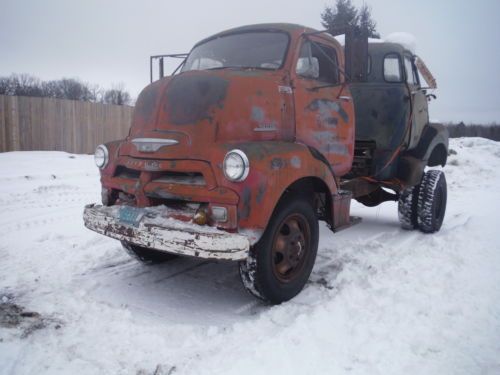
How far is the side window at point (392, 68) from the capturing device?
6.21 metres

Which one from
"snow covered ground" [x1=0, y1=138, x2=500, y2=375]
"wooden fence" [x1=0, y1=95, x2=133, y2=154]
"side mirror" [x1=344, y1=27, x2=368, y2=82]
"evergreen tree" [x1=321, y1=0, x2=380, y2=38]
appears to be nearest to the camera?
"snow covered ground" [x1=0, y1=138, x2=500, y2=375]

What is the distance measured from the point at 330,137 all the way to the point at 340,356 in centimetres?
239

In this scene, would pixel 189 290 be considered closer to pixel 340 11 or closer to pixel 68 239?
pixel 68 239

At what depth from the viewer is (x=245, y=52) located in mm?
4328

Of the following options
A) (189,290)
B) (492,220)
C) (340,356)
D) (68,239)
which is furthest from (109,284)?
(492,220)

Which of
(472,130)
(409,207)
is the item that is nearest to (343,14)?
(472,130)

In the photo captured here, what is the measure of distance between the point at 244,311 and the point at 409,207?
374cm

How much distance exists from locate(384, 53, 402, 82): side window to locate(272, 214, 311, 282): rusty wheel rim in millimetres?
3404

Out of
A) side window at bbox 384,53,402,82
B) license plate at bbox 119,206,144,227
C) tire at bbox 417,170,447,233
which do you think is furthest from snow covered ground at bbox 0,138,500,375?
side window at bbox 384,53,402,82

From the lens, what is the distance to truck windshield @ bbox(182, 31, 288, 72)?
4.19 meters

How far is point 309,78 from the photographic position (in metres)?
4.32

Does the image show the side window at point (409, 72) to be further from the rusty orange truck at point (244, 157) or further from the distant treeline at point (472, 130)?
the distant treeline at point (472, 130)

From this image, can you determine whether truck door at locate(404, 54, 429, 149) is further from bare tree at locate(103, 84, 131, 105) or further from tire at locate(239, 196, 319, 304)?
bare tree at locate(103, 84, 131, 105)

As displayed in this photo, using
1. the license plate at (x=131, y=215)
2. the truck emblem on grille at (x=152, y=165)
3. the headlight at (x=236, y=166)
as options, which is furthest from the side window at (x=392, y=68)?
the license plate at (x=131, y=215)
